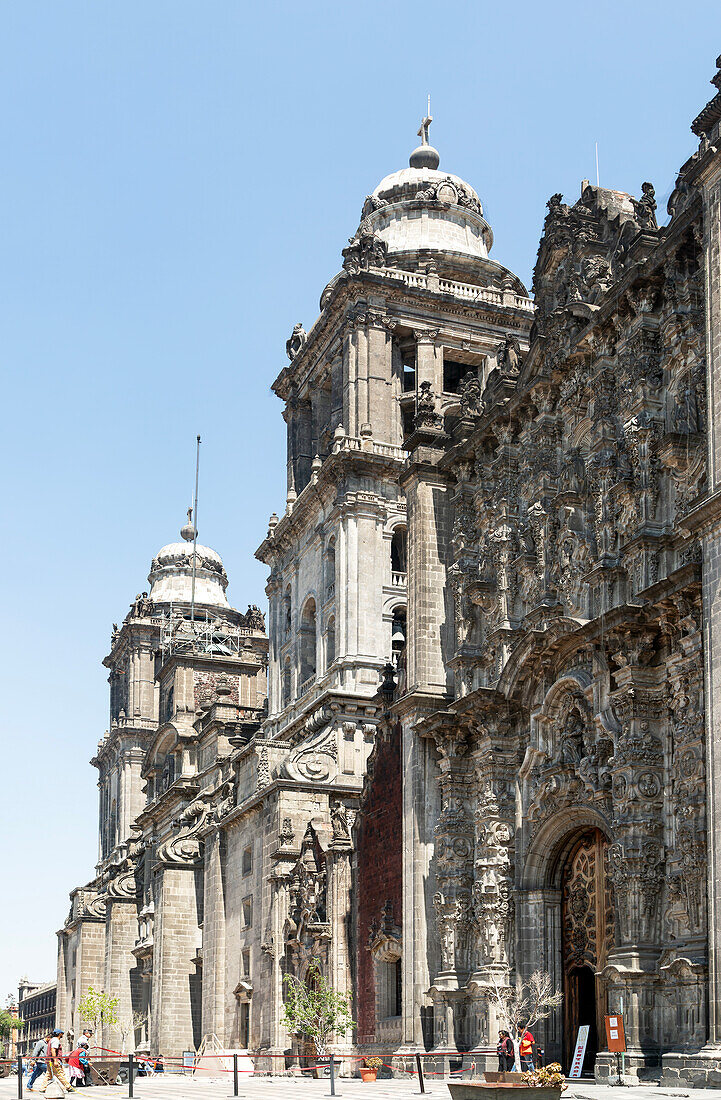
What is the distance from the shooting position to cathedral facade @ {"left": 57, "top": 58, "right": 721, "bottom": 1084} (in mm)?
26641

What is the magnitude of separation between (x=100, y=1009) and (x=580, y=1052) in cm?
4958

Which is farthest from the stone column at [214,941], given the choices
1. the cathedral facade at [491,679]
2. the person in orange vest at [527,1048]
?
the person in orange vest at [527,1048]

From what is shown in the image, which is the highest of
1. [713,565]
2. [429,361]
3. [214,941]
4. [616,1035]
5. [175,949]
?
[429,361]

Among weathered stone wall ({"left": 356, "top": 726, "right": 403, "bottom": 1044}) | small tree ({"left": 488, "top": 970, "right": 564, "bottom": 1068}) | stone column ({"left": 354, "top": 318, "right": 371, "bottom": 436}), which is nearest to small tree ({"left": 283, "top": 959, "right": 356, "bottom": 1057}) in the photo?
weathered stone wall ({"left": 356, "top": 726, "right": 403, "bottom": 1044})

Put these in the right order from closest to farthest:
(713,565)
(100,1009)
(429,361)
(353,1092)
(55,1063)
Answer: (713,565) → (55,1063) → (353,1092) → (429,361) → (100,1009)

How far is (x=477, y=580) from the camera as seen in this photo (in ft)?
117

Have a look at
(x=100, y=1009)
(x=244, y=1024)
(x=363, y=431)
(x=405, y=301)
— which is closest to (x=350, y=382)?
(x=363, y=431)

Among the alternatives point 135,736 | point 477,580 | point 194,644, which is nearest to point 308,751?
point 477,580

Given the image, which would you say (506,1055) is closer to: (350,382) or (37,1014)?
(350,382)

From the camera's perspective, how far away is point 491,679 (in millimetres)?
34625

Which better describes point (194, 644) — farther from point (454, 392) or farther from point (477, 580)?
point (477, 580)

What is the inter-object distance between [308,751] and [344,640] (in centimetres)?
660

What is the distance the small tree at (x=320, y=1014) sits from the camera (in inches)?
1545

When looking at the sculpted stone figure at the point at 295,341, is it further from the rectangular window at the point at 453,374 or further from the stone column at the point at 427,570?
the stone column at the point at 427,570
